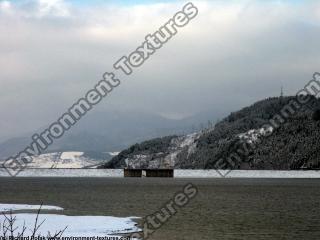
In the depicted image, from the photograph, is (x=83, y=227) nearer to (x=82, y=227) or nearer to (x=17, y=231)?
(x=82, y=227)

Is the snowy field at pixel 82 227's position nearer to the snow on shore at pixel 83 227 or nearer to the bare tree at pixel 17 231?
the snow on shore at pixel 83 227

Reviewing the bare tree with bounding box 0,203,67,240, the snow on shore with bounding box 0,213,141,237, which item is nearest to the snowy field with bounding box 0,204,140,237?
the snow on shore with bounding box 0,213,141,237

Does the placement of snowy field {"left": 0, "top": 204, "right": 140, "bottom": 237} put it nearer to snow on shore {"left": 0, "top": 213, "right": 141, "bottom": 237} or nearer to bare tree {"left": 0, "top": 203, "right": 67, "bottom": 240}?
snow on shore {"left": 0, "top": 213, "right": 141, "bottom": 237}

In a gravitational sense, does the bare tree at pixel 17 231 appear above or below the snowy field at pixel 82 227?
below

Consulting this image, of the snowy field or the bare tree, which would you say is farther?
the snowy field

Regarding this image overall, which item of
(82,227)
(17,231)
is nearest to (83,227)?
(82,227)

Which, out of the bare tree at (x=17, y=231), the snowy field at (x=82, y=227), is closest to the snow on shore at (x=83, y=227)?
the snowy field at (x=82, y=227)

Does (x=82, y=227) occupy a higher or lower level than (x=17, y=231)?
higher

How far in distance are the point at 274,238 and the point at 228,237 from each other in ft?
10.9

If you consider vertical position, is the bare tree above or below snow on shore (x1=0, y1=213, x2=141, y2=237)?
below

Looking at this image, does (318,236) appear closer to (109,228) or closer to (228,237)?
(228,237)

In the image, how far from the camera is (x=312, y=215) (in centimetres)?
6544

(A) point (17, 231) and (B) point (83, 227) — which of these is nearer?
(A) point (17, 231)

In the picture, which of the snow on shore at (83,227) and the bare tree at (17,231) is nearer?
the bare tree at (17,231)
